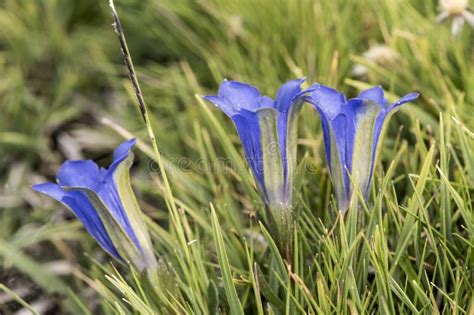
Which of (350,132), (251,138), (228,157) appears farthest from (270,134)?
(228,157)

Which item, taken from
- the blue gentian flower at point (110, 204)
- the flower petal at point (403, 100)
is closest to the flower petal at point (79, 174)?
the blue gentian flower at point (110, 204)

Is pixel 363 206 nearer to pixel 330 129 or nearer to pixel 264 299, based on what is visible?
pixel 330 129

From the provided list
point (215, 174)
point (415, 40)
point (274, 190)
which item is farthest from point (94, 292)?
point (415, 40)

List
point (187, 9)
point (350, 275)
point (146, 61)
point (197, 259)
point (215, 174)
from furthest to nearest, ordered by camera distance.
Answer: point (146, 61) → point (187, 9) → point (215, 174) → point (197, 259) → point (350, 275)

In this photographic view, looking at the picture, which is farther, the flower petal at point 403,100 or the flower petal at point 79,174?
the flower petal at point 79,174

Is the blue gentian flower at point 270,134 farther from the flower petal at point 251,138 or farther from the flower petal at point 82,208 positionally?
the flower petal at point 82,208

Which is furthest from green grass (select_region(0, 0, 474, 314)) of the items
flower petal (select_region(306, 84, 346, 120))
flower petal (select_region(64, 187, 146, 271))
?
flower petal (select_region(306, 84, 346, 120))

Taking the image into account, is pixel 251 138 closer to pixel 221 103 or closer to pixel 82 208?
pixel 221 103
